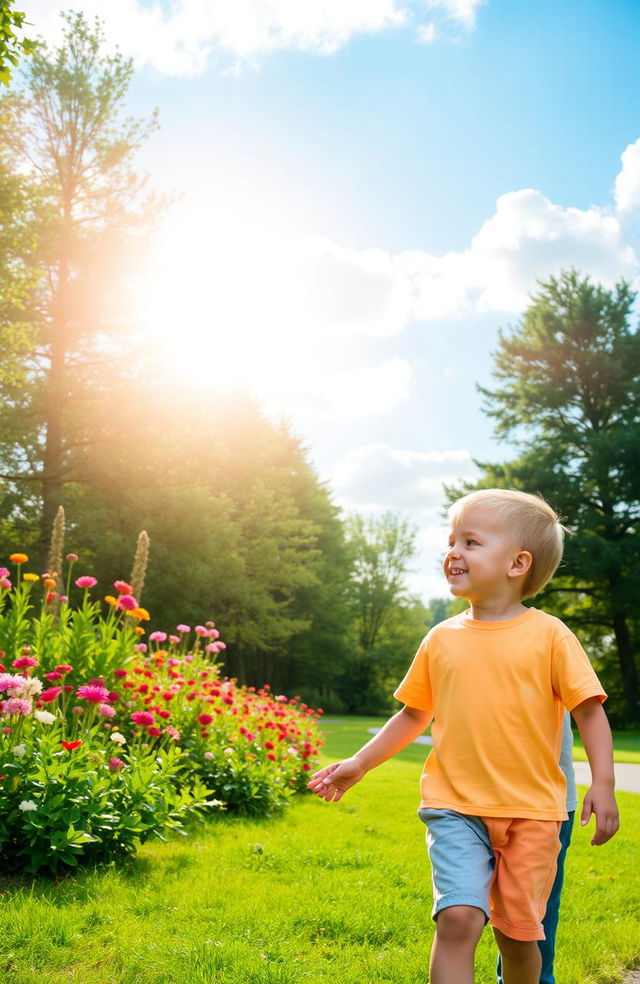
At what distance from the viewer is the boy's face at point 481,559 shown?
7.73 ft

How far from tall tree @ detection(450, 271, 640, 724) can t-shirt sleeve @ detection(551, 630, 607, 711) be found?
71.0ft

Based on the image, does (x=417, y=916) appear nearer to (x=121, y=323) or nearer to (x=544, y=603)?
(x=121, y=323)

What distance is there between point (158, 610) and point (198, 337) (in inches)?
312

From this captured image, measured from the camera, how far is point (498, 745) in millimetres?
2186

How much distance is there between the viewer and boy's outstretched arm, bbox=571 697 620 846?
80.7 inches

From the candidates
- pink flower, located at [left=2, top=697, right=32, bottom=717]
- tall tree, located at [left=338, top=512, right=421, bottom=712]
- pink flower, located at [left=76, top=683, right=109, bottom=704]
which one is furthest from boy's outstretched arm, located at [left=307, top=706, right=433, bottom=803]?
tall tree, located at [left=338, top=512, right=421, bottom=712]

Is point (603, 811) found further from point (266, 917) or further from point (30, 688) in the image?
point (30, 688)

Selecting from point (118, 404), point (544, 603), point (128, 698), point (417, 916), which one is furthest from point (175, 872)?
point (544, 603)

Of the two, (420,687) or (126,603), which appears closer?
(420,687)

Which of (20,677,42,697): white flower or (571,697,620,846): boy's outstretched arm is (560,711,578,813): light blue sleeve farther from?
(20,677,42,697): white flower

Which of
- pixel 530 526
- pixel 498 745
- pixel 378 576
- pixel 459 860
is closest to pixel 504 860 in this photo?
pixel 459 860

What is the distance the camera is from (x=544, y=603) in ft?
85.6

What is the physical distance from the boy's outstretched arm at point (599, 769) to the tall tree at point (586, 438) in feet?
71.2

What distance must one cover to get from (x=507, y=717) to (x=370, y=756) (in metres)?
0.46
